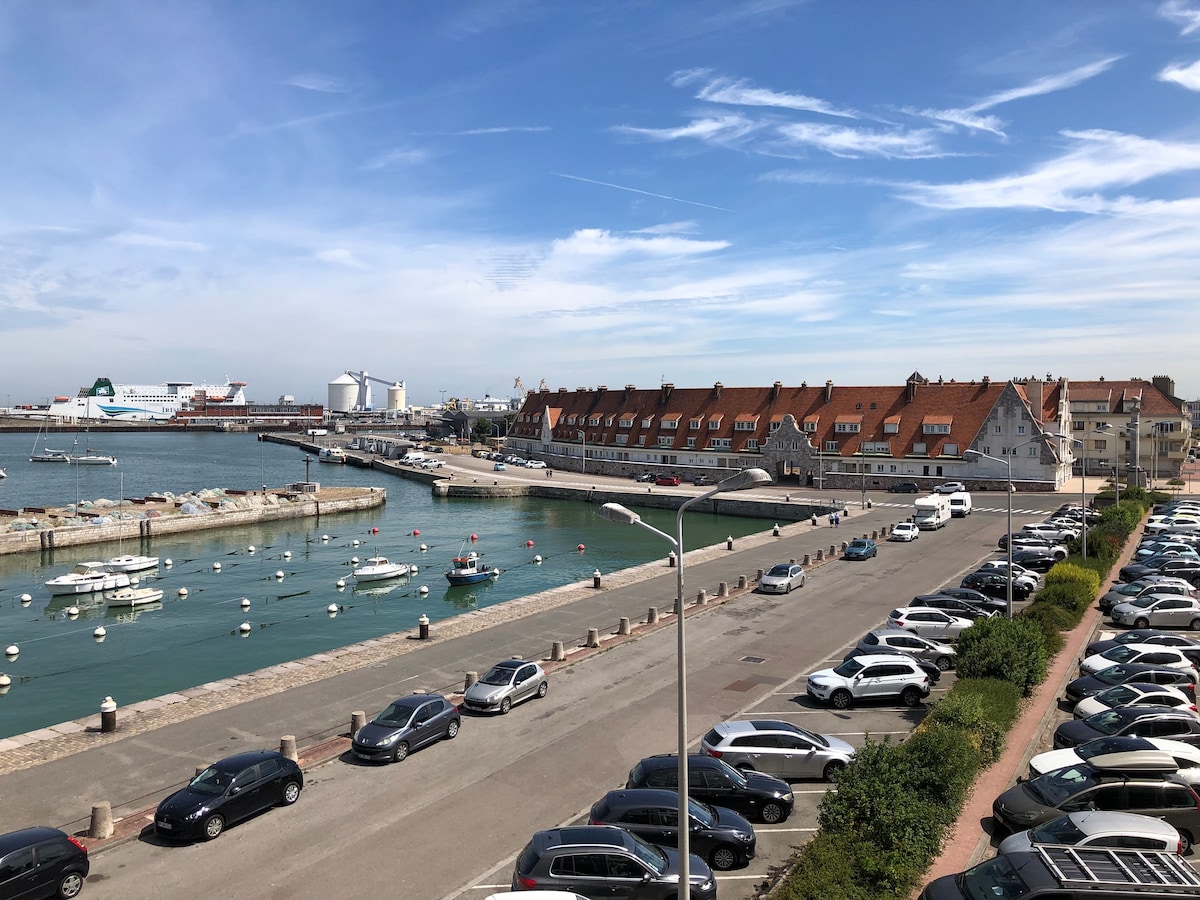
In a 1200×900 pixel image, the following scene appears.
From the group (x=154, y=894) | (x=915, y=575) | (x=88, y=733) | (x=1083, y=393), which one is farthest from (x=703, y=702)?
(x=1083, y=393)

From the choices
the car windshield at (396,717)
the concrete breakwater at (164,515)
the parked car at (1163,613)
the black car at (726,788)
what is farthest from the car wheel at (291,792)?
the concrete breakwater at (164,515)

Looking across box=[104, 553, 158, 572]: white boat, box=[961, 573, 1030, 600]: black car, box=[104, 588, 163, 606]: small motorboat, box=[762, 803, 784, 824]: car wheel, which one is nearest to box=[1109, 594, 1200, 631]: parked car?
box=[961, 573, 1030, 600]: black car

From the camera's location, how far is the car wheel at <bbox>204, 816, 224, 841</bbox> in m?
16.2

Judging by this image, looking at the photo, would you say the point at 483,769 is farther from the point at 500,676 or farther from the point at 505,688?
the point at 500,676

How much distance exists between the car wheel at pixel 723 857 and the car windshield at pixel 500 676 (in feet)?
34.2

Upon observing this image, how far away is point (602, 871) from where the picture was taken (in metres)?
13.1

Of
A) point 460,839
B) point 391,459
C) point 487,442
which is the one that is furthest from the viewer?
point 487,442

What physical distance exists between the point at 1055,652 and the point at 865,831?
16.8 m

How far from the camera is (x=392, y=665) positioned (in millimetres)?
28734

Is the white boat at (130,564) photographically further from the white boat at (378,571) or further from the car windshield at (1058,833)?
the car windshield at (1058,833)

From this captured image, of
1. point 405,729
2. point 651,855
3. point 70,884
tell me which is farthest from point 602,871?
point 70,884

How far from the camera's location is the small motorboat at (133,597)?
45.9 meters

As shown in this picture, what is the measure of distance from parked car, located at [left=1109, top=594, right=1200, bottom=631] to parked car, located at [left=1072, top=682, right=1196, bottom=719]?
10803 mm

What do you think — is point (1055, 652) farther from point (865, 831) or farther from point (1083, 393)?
point (1083, 393)
